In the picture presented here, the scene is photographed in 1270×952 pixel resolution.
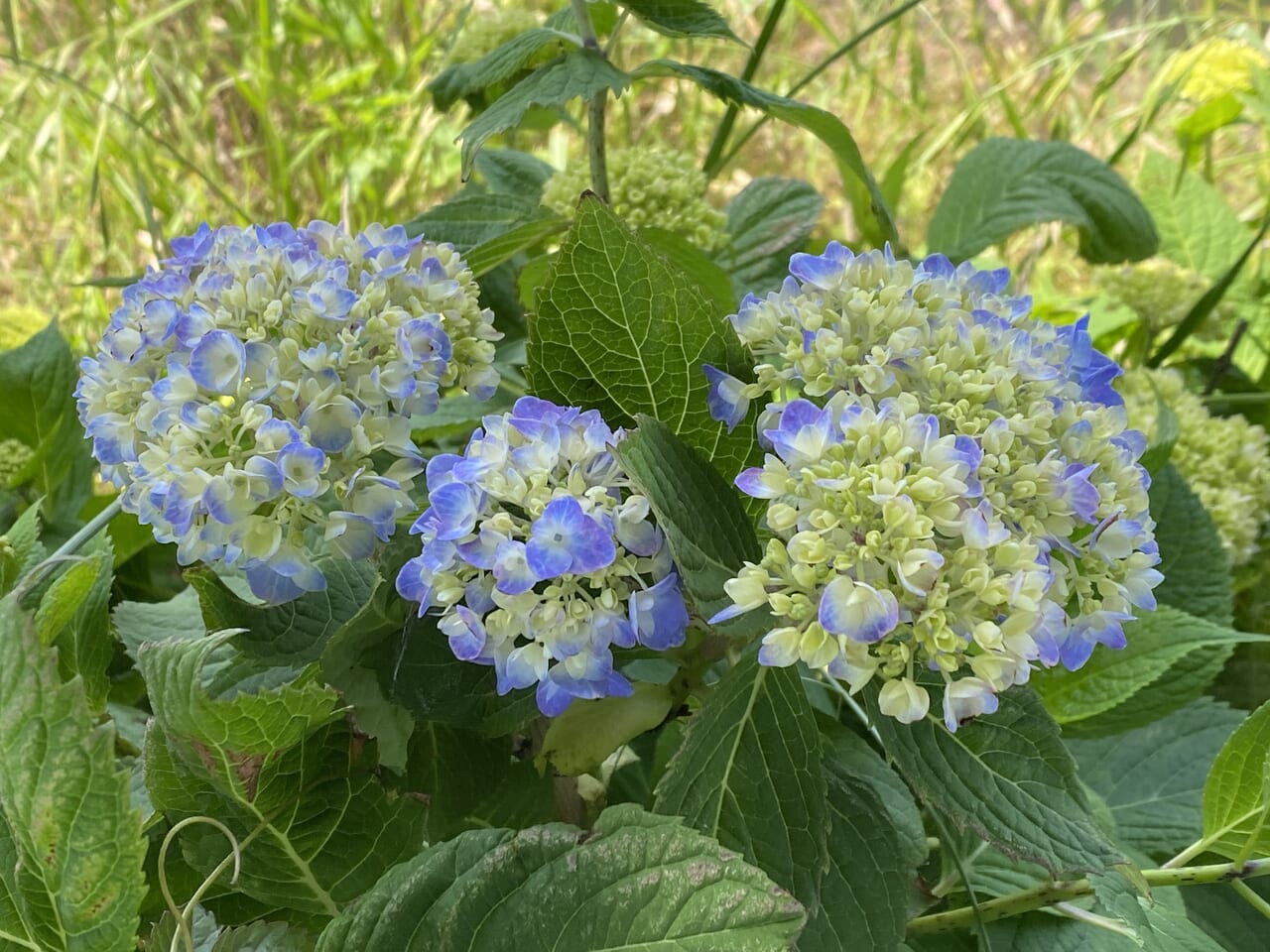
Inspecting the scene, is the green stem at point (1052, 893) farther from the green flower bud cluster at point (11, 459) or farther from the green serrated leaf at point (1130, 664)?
the green flower bud cluster at point (11, 459)

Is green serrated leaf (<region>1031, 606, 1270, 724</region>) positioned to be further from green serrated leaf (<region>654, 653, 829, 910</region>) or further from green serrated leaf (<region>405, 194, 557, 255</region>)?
green serrated leaf (<region>405, 194, 557, 255</region>)

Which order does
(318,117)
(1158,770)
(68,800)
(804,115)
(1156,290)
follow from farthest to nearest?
(318,117)
(1156,290)
(1158,770)
(804,115)
(68,800)

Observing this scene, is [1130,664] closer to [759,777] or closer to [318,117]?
[759,777]

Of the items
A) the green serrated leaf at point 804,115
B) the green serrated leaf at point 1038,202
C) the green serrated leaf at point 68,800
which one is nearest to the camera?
the green serrated leaf at point 68,800

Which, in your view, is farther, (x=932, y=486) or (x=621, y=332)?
(x=621, y=332)

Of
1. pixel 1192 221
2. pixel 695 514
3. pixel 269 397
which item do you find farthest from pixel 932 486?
pixel 1192 221

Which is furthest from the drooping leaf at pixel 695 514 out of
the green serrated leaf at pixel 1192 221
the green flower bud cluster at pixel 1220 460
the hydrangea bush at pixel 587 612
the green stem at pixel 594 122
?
the green serrated leaf at pixel 1192 221
